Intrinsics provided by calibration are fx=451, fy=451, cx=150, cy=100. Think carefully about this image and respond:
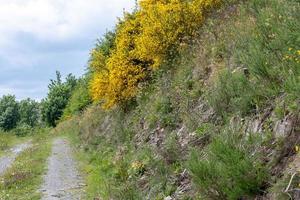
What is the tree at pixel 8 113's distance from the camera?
80.8 m

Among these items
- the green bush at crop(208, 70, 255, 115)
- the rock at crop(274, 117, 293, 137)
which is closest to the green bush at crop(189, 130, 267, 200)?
the rock at crop(274, 117, 293, 137)

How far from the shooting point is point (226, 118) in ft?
26.4

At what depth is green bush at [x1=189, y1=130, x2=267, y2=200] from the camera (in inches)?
226

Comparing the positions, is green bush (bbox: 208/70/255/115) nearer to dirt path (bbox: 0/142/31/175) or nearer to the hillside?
the hillside

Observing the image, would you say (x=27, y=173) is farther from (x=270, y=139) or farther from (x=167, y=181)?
(x=270, y=139)

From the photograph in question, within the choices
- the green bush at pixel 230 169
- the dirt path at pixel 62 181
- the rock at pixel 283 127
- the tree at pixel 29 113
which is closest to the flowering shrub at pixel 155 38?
the dirt path at pixel 62 181

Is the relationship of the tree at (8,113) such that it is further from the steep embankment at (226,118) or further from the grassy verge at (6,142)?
the steep embankment at (226,118)

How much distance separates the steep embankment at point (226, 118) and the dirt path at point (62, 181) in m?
0.63

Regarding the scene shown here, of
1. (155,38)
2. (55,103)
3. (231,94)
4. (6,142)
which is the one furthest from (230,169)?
(55,103)

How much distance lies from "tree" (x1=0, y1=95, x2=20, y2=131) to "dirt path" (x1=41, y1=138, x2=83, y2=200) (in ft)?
206

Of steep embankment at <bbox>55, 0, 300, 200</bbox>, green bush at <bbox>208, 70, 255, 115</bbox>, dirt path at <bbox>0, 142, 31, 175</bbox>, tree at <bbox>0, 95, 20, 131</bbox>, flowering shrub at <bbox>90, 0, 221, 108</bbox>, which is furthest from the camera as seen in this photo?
tree at <bbox>0, 95, 20, 131</bbox>

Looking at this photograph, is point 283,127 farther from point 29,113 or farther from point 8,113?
point 29,113

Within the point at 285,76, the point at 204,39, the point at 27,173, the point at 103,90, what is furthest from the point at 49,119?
the point at 285,76

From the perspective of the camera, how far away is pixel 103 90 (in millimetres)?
20844
